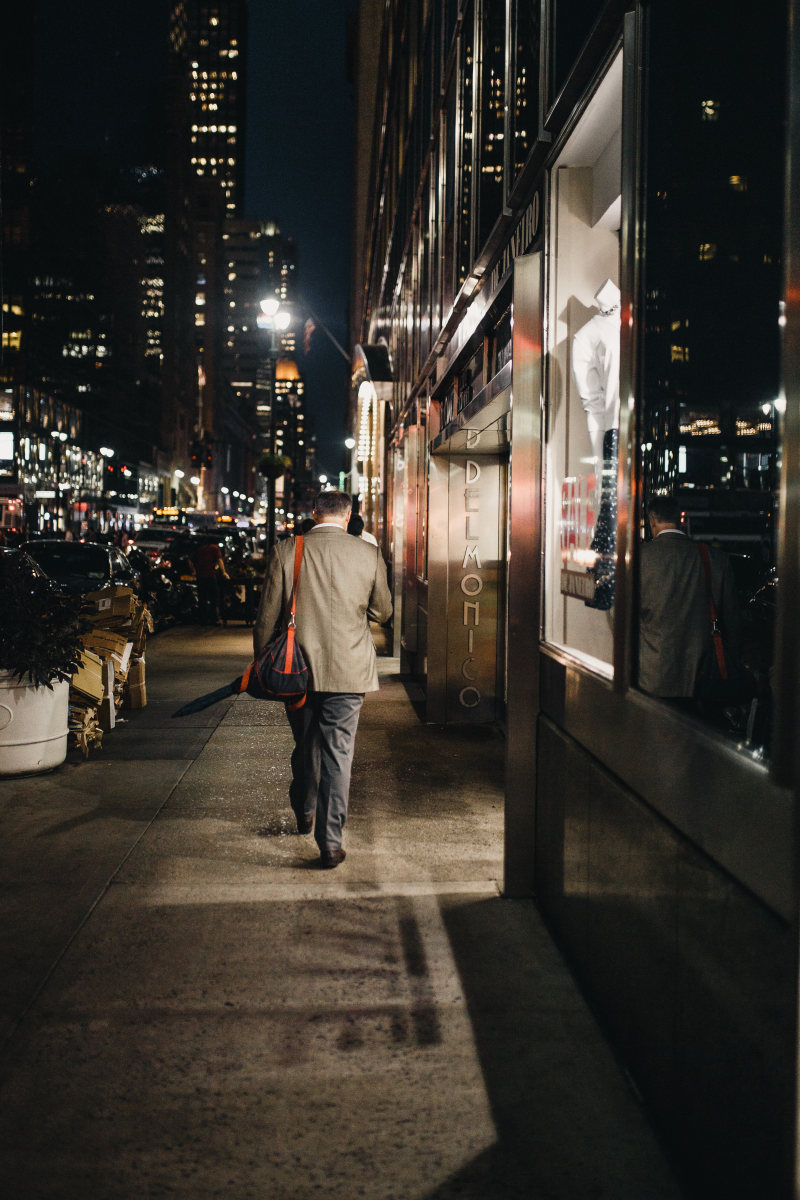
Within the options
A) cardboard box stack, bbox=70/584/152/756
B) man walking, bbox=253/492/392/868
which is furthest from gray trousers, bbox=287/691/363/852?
cardboard box stack, bbox=70/584/152/756

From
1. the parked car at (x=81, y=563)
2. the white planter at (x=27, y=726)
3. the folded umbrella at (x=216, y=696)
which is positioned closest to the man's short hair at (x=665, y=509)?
the folded umbrella at (x=216, y=696)

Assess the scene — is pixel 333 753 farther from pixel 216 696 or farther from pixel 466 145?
pixel 466 145

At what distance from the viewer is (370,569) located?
5.80 m

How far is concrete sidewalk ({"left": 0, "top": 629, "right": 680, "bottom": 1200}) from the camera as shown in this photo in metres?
3.01

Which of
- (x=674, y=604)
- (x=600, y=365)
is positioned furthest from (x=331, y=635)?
(x=674, y=604)

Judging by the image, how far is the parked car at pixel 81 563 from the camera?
1620 cm

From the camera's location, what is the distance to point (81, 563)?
1678 centimetres

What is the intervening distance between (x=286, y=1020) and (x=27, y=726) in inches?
175

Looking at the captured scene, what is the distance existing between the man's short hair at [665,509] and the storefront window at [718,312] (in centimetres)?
3

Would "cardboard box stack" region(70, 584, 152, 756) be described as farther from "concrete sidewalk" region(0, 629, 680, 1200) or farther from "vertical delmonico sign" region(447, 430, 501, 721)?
"vertical delmonico sign" region(447, 430, 501, 721)

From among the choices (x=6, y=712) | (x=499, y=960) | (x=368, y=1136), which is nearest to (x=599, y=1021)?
(x=499, y=960)

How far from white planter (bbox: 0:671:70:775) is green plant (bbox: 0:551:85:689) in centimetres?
10

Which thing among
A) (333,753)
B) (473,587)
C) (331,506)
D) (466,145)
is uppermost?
(466,145)

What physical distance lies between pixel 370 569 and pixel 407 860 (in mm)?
1685
